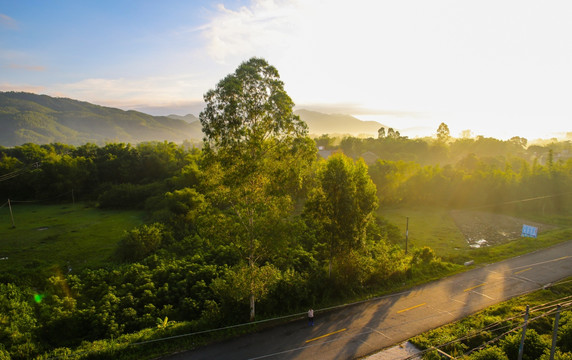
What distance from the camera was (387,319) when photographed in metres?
16.2

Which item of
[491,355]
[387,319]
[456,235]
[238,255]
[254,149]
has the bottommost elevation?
[387,319]

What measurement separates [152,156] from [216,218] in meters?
45.7

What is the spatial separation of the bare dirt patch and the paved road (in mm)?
9702

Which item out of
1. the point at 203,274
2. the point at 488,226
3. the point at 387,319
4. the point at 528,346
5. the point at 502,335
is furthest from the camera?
the point at 488,226

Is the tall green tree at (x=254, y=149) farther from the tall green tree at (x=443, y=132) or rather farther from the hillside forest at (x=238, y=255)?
the tall green tree at (x=443, y=132)

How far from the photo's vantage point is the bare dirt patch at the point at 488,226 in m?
33.1

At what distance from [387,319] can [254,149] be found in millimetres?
11879

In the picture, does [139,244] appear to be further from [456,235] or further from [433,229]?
[456,235]

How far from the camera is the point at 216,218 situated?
14336 millimetres

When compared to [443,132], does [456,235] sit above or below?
below

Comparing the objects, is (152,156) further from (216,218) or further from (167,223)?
(216,218)

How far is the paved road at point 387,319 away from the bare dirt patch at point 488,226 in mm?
9702

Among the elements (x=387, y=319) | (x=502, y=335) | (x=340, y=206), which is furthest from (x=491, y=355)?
(x=340, y=206)

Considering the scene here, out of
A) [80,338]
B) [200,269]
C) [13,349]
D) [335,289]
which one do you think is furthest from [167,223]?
[335,289]
